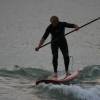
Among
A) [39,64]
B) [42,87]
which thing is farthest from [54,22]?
[39,64]

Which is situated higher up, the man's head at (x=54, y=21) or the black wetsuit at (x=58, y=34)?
the man's head at (x=54, y=21)

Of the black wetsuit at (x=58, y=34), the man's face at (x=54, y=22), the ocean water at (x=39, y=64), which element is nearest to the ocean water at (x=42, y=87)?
the ocean water at (x=39, y=64)

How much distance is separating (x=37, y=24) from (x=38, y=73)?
37.9 metres

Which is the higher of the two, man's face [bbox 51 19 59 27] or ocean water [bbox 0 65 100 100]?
man's face [bbox 51 19 59 27]

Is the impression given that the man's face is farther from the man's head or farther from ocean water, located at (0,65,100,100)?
ocean water, located at (0,65,100,100)

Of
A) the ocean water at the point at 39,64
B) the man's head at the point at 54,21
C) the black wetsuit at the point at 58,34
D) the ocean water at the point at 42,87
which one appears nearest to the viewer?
the ocean water at the point at 42,87

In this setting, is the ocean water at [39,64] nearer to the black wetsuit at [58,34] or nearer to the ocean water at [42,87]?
the ocean water at [42,87]

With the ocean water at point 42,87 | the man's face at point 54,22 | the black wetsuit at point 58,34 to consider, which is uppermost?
the man's face at point 54,22

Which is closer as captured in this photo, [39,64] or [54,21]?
[54,21]

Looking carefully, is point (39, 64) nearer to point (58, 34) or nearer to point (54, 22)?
point (58, 34)

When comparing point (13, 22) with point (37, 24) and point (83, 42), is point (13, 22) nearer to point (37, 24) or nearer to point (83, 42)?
point (37, 24)

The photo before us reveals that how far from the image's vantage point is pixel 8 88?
56.1ft

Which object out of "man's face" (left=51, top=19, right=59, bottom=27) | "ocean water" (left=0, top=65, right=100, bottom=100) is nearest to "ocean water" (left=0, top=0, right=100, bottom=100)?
"ocean water" (left=0, top=65, right=100, bottom=100)

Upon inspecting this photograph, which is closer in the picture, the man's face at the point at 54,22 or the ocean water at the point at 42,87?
the ocean water at the point at 42,87
